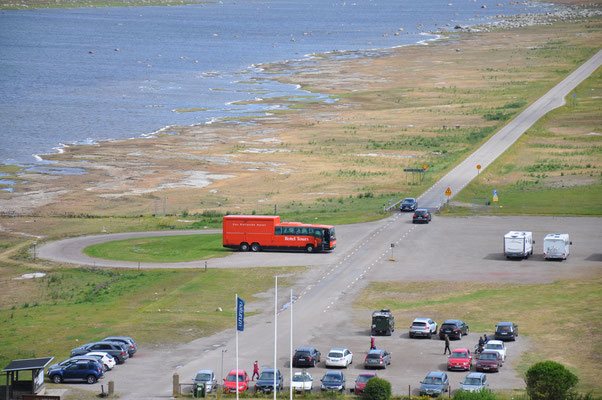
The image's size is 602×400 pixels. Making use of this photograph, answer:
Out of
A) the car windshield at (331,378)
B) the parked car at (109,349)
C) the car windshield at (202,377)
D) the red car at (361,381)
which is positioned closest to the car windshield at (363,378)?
the red car at (361,381)

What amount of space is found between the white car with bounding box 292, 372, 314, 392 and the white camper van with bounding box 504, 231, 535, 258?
39.2 m

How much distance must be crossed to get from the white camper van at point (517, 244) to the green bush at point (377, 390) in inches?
1638

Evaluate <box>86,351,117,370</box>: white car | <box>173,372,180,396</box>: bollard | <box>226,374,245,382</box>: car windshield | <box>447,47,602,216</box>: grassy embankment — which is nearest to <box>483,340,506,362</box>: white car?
<box>226,374,245,382</box>: car windshield

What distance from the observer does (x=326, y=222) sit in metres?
104

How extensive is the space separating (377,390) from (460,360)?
10.4 m

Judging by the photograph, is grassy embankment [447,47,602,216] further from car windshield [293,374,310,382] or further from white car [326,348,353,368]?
car windshield [293,374,310,382]

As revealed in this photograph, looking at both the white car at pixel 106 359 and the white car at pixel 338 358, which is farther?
the white car at pixel 106 359

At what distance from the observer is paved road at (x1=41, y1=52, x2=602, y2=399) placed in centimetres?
5866

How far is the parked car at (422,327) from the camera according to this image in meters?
65.1

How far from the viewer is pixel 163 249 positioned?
95.2m


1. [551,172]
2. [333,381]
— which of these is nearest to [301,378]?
[333,381]

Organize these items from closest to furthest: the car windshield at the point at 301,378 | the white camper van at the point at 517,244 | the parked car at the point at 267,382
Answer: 1. the parked car at the point at 267,382
2. the car windshield at the point at 301,378
3. the white camper van at the point at 517,244

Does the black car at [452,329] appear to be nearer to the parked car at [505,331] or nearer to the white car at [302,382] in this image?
the parked car at [505,331]

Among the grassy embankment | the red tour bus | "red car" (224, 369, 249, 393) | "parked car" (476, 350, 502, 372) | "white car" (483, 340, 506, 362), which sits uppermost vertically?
the grassy embankment
